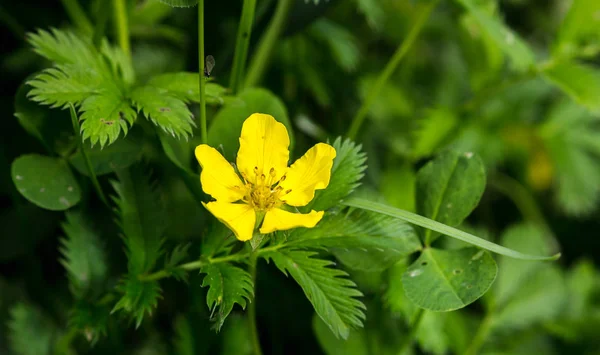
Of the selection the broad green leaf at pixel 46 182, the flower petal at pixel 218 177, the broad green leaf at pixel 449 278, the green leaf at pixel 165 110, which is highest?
the green leaf at pixel 165 110

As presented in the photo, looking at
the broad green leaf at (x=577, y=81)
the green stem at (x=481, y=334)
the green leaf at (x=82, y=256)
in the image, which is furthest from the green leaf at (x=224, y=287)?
the broad green leaf at (x=577, y=81)

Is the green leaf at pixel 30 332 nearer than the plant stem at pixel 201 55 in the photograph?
No

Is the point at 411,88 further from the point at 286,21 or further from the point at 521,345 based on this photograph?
the point at 521,345

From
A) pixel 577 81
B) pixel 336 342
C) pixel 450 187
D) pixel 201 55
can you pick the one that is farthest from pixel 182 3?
pixel 577 81

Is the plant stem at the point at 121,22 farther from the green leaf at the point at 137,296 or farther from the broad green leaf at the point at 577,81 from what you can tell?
the broad green leaf at the point at 577,81

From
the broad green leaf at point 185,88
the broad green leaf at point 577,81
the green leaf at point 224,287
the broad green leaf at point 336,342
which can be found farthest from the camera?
the broad green leaf at point 577,81

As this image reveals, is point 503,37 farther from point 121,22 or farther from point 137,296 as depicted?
point 137,296
